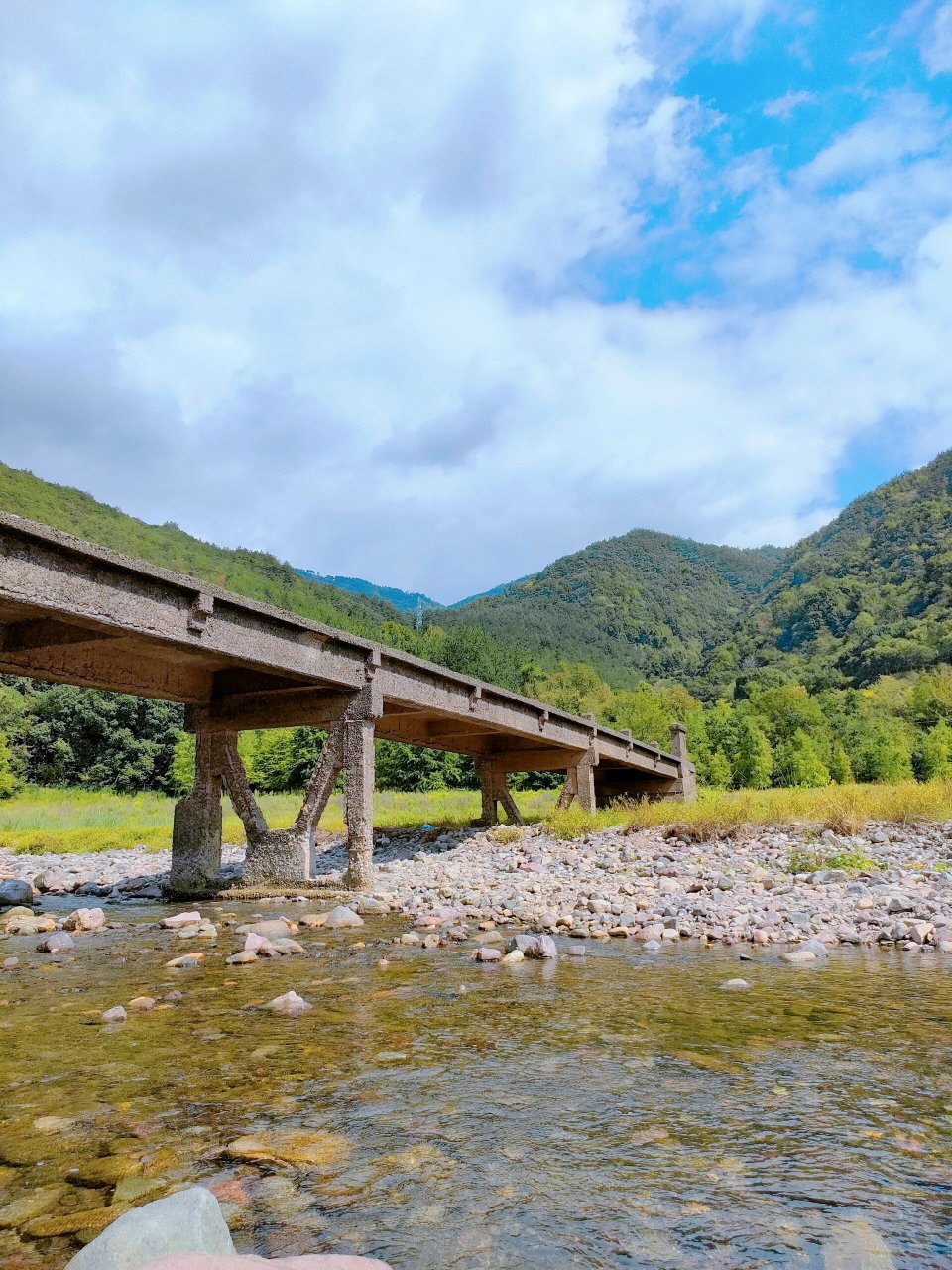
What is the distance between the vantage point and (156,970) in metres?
6.73

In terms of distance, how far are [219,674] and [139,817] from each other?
21.7 metres

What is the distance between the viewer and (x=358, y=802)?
1257 centimetres

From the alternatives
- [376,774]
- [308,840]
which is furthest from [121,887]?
[376,774]

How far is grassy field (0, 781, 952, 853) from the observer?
1617 centimetres

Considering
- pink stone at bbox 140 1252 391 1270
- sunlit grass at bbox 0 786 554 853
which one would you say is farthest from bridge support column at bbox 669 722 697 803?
pink stone at bbox 140 1252 391 1270

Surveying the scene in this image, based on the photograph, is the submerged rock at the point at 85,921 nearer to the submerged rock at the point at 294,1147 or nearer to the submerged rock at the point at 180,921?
the submerged rock at the point at 180,921

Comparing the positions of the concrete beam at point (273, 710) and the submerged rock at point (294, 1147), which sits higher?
the concrete beam at point (273, 710)

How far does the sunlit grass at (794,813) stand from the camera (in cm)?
1577

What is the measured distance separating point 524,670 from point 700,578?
104794 mm

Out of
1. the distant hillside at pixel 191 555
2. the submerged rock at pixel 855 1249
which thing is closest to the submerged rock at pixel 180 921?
the submerged rock at pixel 855 1249

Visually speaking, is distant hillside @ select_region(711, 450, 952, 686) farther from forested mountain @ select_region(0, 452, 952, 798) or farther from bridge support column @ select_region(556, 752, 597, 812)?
bridge support column @ select_region(556, 752, 597, 812)

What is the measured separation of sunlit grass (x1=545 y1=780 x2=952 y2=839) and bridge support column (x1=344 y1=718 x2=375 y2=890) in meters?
6.86

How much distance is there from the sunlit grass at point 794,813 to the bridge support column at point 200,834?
8172 mm

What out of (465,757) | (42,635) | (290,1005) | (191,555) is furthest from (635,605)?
(290,1005)
